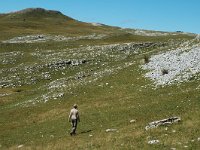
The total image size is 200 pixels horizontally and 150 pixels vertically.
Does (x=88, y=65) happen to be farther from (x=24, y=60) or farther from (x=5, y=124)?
(x=5, y=124)

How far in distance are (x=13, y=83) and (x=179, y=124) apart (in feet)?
165

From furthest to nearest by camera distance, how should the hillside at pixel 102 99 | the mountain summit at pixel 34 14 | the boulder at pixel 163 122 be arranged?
the mountain summit at pixel 34 14 → the boulder at pixel 163 122 → the hillside at pixel 102 99

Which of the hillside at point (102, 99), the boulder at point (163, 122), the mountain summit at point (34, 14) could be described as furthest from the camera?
the mountain summit at point (34, 14)

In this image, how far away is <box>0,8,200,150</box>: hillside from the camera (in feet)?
98.6

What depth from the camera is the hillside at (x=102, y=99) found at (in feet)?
98.6

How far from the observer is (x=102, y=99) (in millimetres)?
49562

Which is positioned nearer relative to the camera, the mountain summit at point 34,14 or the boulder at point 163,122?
the boulder at point 163,122

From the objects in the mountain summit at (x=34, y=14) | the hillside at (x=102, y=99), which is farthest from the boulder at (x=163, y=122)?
the mountain summit at (x=34, y=14)

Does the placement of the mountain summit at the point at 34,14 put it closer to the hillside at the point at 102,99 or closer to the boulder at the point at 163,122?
the hillside at the point at 102,99

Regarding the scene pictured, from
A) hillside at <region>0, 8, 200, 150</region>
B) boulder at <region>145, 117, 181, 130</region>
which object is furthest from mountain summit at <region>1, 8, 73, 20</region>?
boulder at <region>145, 117, 181, 130</region>

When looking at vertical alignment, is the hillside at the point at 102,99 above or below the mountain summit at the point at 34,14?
below

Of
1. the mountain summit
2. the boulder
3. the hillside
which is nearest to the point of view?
the hillside

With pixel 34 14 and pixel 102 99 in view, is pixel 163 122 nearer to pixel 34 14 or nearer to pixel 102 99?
pixel 102 99

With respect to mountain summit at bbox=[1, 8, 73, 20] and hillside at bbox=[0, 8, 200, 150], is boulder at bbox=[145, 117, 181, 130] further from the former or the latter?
mountain summit at bbox=[1, 8, 73, 20]
